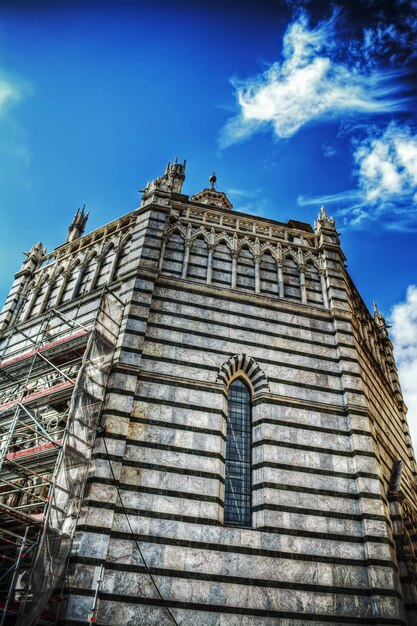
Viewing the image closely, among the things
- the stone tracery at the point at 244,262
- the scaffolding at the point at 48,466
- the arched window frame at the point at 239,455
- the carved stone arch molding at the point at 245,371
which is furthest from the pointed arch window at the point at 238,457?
the stone tracery at the point at 244,262

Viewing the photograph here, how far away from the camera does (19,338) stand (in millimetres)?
17000

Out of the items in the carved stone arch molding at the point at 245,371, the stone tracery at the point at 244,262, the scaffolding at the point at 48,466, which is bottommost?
the scaffolding at the point at 48,466

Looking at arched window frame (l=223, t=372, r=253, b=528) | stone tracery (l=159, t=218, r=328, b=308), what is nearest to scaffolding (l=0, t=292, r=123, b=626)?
stone tracery (l=159, t=218, r=328, b=308)

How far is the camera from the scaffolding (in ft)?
30.0

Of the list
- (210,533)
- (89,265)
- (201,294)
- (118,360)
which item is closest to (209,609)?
(210,533)

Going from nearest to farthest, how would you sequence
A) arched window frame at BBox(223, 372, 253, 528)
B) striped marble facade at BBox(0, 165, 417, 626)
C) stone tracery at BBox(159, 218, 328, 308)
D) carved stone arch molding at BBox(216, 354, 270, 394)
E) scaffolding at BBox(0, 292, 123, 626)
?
scaffolding at BBox(0, 292, 123, 626) < striped marble facade at BBox(0, 165, 417, 626) < arched window frame at BBox(223, 372, 253, 528) < carved stone arch molding at BBox(216, 354, 270, 394) < stone tracery at BBox(159, 218, 328, 308)

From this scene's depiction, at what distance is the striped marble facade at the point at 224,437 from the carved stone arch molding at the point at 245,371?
0.04 meters

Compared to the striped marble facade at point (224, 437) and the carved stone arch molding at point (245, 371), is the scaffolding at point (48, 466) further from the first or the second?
the carved stone arch molding at point (245, 371)

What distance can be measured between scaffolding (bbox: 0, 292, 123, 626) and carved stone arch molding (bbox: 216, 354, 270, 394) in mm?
3160

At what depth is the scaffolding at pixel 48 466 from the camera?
9141 millimetres

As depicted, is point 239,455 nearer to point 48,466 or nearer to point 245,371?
point 245,371

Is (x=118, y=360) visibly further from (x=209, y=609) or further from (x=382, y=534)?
(x=382, y=534)

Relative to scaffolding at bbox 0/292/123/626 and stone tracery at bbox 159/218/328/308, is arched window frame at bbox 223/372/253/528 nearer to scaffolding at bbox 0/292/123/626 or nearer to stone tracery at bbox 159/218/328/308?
scaffolding at bbox 0/292/123/626

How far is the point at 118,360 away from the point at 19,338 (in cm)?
604
